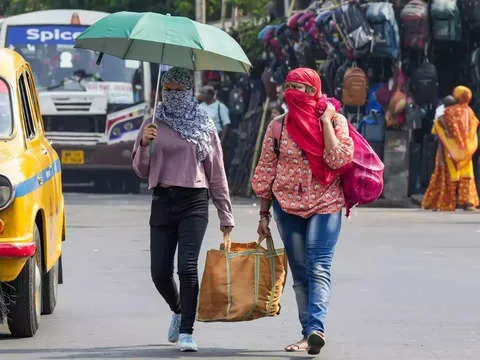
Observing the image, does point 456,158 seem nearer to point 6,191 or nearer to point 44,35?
point 44,35

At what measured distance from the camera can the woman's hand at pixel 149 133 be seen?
9.45 metres

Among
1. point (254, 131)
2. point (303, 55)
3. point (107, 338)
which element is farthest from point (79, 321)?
point (254, 131)

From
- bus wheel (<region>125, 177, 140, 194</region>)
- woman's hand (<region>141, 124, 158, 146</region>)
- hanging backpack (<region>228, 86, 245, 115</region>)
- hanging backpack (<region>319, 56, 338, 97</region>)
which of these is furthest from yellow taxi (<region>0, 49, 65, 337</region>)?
hanging backpack (<region>228, 86, 245, 115</region>)

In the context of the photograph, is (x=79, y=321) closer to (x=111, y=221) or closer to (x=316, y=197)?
(x=316, y=197)

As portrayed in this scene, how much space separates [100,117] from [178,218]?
65.8 feet

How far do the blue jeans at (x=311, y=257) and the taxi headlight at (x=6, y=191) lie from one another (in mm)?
1496

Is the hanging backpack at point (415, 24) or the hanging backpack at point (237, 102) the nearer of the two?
the hanging backpack at point (415, 24)

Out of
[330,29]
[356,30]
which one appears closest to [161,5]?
[330,29]

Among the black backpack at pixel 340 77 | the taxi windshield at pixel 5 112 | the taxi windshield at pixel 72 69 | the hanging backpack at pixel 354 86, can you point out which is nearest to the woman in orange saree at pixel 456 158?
the hanging backpack at pixel 354 86

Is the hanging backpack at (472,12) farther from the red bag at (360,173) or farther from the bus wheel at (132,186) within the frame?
the red bag at (360,173)

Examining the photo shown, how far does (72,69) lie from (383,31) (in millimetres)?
6830

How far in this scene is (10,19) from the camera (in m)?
29.8

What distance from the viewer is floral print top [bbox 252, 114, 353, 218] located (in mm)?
9258

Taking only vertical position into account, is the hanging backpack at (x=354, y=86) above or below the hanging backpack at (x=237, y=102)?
above
